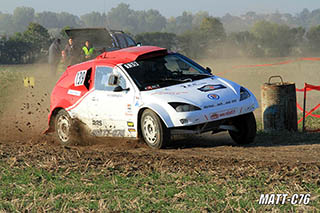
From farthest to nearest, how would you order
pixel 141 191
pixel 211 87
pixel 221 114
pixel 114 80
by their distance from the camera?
pixel 114 80 < pixel 211 87 < pixel 221 114 < pixel 141 191

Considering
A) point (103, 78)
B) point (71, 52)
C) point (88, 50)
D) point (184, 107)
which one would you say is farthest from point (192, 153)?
point (71, 52)

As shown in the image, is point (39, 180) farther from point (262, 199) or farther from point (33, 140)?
point (33, 140)

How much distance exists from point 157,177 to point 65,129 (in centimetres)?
415

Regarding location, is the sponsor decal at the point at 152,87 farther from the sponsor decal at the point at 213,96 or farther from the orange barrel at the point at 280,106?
the orange barrel at the point at 280,106

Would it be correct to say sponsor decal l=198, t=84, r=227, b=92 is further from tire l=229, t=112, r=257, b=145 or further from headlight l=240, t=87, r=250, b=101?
tire l=229, t=112, r=257, b=145

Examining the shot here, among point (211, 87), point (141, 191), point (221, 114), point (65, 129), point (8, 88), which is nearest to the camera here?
point (141, 191)

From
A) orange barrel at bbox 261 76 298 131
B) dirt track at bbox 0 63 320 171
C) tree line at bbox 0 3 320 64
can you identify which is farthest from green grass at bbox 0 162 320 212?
tree line at bbox 0 3 320 64

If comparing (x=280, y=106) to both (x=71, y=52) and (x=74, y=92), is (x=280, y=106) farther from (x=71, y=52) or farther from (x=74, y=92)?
(x=71, y=52)

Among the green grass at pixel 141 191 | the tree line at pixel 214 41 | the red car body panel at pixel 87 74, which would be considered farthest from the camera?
the tree line at pixel 214 41

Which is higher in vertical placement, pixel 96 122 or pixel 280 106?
pixel 280 106

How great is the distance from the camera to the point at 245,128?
935cm

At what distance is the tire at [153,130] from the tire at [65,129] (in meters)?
1.86

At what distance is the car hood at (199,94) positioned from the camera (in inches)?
336

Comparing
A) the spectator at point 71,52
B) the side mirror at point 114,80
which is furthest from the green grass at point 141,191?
the spectator at point 71,52
